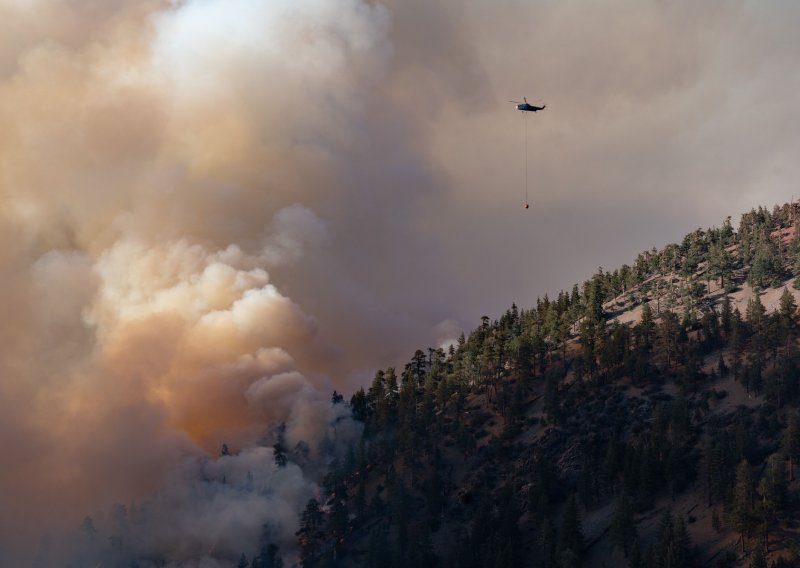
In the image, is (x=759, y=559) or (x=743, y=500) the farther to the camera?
(x=743, y=500)

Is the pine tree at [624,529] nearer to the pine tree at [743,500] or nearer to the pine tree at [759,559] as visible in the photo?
the pine tree at [743,500]

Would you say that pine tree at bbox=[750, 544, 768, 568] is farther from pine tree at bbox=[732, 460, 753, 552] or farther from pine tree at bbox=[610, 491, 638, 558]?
pine tree at bbox=[610, 491, 638, 558]

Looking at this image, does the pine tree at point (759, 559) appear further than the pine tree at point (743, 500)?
No

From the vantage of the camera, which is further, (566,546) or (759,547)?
(566,546)

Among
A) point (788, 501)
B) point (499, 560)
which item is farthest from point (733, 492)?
point (499, 560)

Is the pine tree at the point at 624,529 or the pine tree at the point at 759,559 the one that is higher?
the pine tree at the point at 624,529

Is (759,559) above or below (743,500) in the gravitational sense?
below

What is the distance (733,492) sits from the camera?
186 m

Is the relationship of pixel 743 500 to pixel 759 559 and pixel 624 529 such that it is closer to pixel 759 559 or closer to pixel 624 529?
pixel 759 559

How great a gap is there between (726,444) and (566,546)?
44.0 metres

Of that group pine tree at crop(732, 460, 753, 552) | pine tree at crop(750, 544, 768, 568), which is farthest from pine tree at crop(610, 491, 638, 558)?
pine tree at crop(750, 544, 768, 568)

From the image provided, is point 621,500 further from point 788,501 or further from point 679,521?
point 788,501

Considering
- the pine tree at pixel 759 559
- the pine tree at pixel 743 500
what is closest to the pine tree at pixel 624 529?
the pine tree at pixel 743 500

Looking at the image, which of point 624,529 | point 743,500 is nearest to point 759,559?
point 743,500
